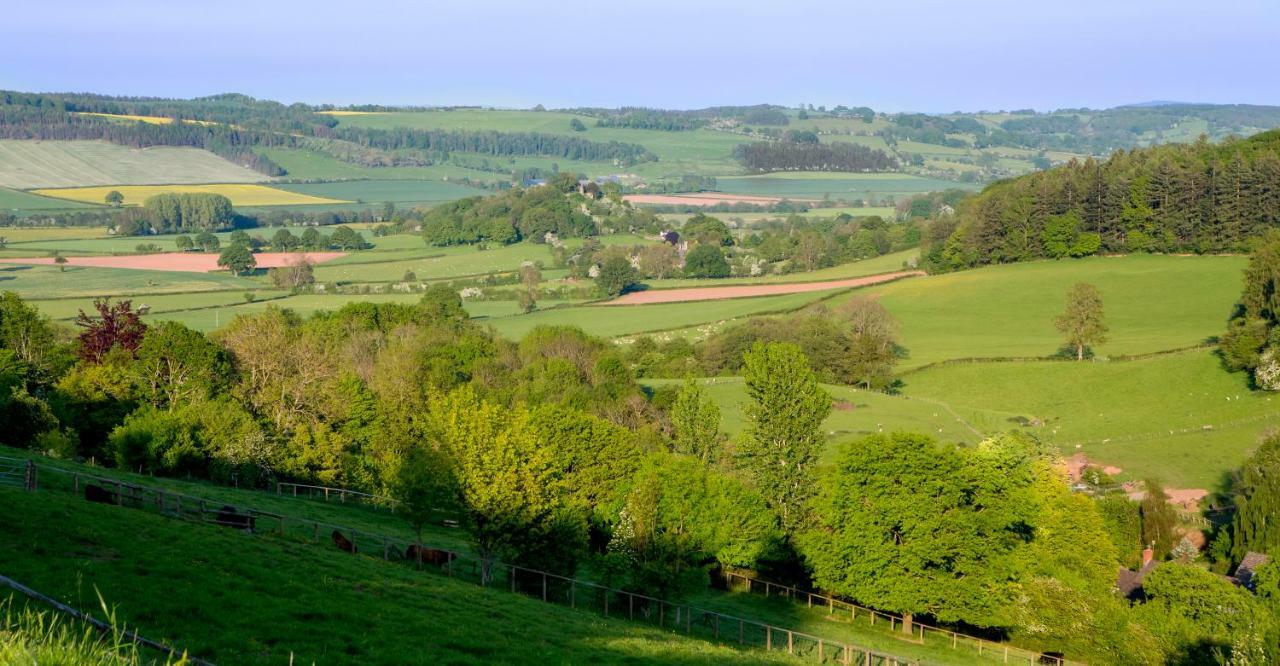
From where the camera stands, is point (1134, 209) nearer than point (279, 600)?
No

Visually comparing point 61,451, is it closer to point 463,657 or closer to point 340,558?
point 340,558

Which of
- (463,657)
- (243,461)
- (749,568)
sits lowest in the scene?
(749,568)

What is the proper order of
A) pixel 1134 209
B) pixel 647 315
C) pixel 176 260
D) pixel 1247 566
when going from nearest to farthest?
pixel 1247 566
pixel 647 315
pixel 1134 209
pixel 176 260

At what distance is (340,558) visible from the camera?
32.6 m

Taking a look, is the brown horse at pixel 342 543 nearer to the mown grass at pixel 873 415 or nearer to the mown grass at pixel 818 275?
the mown grass at pixel 873 415

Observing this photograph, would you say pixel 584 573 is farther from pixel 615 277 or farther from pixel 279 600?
pixel 615 277

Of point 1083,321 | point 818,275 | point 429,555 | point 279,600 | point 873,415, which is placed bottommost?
point 873,415

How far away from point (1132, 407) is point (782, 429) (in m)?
36.2

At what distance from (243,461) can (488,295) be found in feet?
264

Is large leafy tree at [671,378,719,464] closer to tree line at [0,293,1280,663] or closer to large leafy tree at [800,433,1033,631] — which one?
tree line at [0,293,1280,663]

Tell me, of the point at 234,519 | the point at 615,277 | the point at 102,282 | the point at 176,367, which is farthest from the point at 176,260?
the point at 234,519

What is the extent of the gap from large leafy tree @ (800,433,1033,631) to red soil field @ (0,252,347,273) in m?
104

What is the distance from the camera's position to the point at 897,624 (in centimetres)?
4791

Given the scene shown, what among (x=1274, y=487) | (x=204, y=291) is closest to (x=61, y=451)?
(x=1274, y=487)
